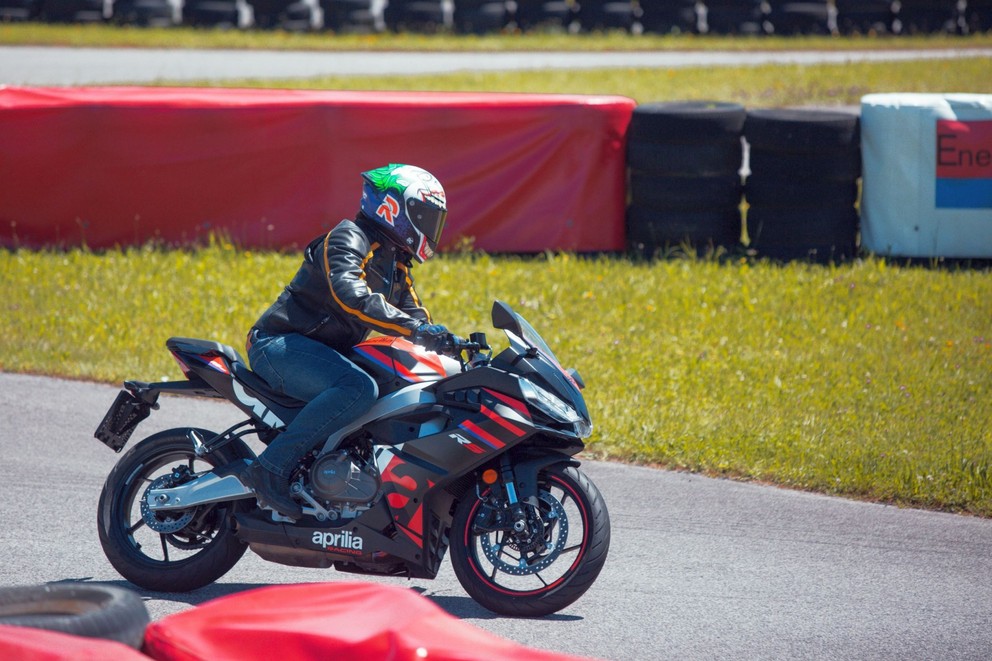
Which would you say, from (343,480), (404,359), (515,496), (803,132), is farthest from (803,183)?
(343,480)

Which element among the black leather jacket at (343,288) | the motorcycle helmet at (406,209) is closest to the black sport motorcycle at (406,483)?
the black leather jacket at (343,288)

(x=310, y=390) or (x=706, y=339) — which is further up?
(x=310, y=390)

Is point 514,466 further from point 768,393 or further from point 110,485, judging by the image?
point 768,393

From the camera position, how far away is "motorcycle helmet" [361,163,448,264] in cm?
539

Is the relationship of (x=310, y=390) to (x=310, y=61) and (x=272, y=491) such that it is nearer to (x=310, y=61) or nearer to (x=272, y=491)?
(x=272, y=491)

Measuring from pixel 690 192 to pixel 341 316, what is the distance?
21.8ft

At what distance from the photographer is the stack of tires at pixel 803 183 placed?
1134 cm

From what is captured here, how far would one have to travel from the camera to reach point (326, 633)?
3.70 meters

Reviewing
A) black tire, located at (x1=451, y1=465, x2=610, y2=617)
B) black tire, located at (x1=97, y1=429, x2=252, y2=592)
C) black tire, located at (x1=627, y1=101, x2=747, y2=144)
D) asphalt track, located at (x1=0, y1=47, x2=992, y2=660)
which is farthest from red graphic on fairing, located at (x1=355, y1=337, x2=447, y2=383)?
black tire, located at (x1=627, y1=101, x2=747, y2=144)

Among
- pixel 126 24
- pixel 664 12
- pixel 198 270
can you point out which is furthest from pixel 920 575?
pixel 126 24

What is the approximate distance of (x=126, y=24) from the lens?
942 inches

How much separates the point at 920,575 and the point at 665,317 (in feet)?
14.7

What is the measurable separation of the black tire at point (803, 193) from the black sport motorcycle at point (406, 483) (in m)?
6.61

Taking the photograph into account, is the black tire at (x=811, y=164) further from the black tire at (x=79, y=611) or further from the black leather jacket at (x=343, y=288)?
the black tire at (x=79, y=611)
